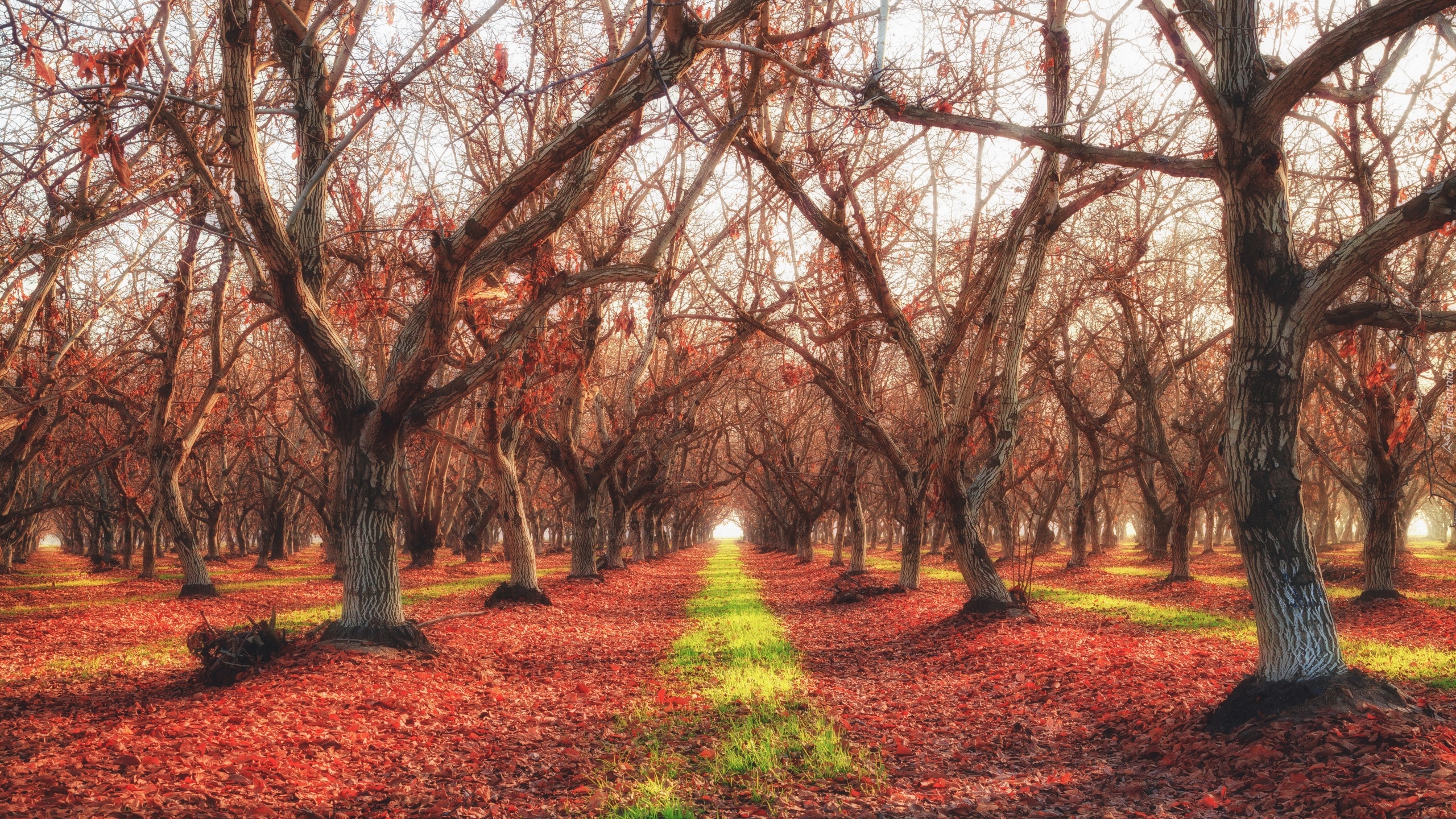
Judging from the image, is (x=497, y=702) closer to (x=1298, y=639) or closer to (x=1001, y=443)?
(x=1298, y=639)

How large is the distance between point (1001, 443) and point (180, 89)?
12.1 m

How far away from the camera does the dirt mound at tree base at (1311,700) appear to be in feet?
18.0

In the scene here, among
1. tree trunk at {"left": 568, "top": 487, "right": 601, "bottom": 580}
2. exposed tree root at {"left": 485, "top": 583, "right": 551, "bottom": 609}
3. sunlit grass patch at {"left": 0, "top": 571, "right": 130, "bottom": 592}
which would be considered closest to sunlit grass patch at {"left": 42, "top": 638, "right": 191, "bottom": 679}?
exposed tree root at {"left": 485, "top": 583, "right": 551, "bottom": 609}

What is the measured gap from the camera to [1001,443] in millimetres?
12492

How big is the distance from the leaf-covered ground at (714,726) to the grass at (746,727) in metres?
0.03

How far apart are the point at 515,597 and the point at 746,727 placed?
32.7 ft

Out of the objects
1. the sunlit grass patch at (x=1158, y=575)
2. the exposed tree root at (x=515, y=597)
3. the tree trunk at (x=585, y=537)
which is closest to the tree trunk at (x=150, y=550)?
the tree trunk at (x=585, y=537)

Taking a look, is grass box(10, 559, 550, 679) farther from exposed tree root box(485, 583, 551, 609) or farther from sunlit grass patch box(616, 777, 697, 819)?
sunlit grass patch box(616, 777, 697, 819)

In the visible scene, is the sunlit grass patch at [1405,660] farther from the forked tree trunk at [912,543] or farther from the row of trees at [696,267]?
the forked tree trunk at [912,543]

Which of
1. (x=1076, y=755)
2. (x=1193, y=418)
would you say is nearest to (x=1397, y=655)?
(x=1076, y=755)

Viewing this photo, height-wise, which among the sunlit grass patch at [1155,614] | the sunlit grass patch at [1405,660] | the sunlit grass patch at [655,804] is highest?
the sunlit grass patch at [655,804]

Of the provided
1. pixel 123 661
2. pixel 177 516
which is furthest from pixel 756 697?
pixel 177 516

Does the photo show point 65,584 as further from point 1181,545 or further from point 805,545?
point 1181,545

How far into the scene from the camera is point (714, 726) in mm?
6789
